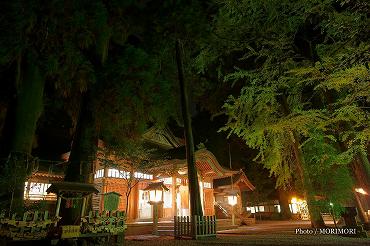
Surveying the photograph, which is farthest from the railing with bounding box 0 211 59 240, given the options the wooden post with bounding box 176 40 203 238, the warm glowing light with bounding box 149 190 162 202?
the warm glowing light with bounding box 149 190 162 202

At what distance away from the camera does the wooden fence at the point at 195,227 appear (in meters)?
11.6

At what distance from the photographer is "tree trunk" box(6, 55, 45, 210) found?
9.72m

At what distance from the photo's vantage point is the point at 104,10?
10961 millimetres

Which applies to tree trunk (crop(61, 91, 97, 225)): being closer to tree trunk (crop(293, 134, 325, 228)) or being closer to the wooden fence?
the wooden fence

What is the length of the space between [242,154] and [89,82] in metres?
28.4

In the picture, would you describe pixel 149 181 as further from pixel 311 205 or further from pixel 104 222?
pixel 311 205

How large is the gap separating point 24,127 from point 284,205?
111 ft

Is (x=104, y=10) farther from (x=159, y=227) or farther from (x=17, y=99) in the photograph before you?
(x=159, y=227)

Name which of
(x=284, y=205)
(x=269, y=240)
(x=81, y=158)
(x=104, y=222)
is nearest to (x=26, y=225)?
(x=104, y=222)

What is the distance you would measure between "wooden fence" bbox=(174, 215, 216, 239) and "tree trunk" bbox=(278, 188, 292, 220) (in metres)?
26.3

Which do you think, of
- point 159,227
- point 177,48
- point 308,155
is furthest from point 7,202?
point 308,155

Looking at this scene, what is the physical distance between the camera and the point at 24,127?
1054 centimetres

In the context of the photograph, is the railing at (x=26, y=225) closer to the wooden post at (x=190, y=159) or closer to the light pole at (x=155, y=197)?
the wooden post at (x=190, y=159)

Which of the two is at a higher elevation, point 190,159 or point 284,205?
point 190,159
